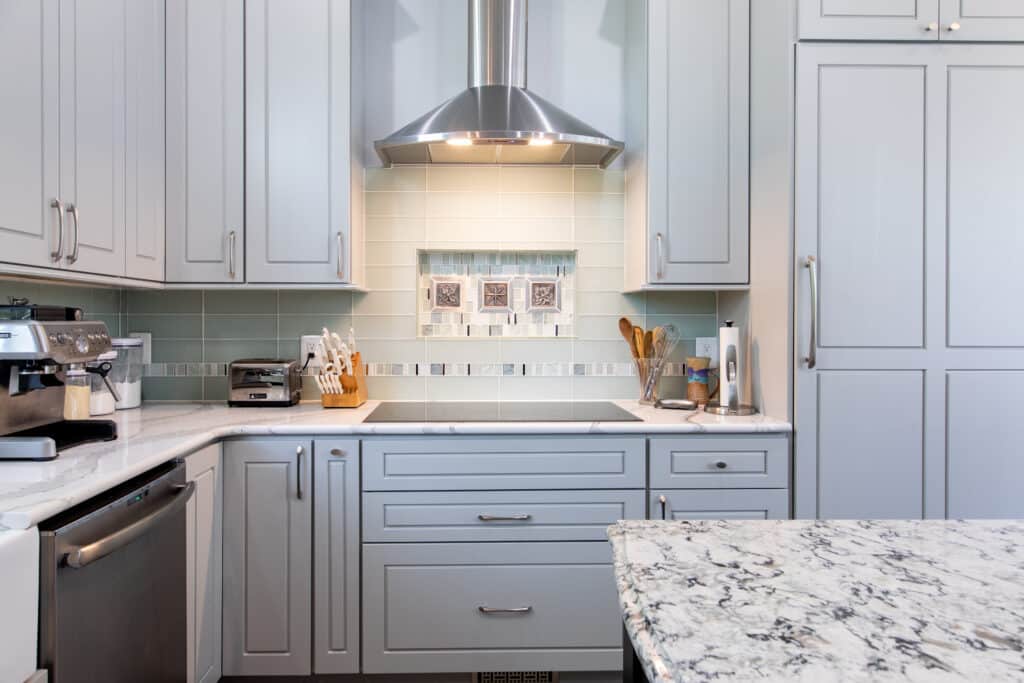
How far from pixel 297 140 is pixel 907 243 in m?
2.13

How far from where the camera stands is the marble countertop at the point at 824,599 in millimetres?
558

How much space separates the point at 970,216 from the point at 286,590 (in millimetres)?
2544

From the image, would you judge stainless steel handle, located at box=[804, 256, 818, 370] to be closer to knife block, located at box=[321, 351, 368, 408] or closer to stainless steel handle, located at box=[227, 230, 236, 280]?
knife block, located at box=[321, 351, 368, 408]

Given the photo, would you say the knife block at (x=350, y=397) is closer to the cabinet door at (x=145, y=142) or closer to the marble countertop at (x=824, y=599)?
the cabinet door at (x=145, y=142)

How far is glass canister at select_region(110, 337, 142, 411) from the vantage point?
7.66ft

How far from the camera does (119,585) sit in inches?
53.0

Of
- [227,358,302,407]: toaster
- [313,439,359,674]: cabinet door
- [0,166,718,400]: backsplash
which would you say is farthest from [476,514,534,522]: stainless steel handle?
[227,358,302,407]: toaster

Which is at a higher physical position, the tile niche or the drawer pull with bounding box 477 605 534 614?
the tile niche

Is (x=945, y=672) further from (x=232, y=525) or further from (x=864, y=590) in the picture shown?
(x=232, y=525)

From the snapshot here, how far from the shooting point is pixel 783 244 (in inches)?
81.4

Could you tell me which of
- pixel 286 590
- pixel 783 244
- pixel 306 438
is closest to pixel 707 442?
pixel 783 244

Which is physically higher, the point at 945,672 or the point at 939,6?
the point at 939,6

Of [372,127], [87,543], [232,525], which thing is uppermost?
[372,127]

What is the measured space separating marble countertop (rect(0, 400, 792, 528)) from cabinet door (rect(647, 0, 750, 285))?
59cm
